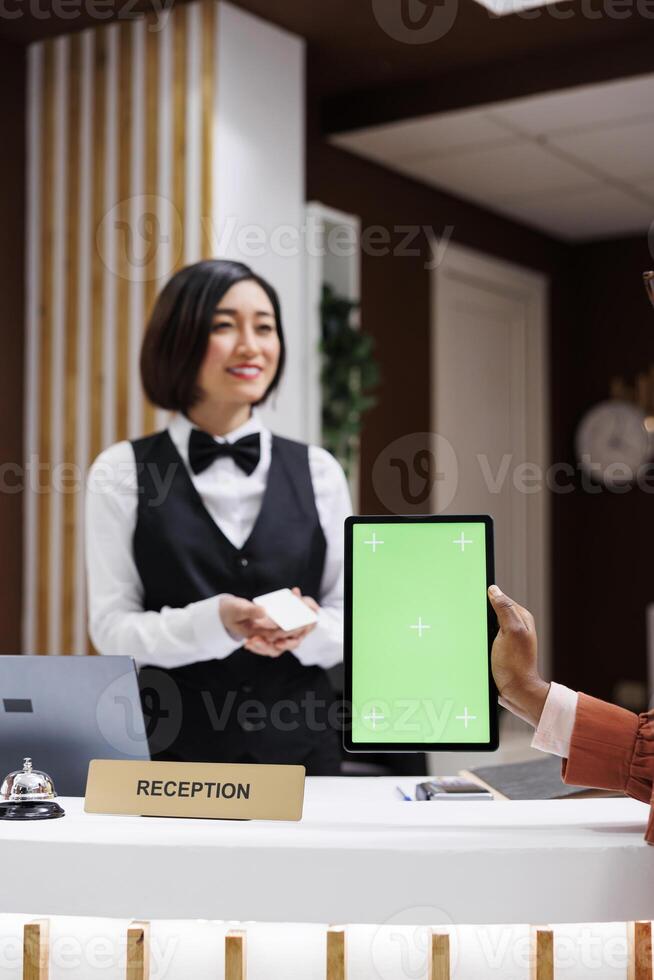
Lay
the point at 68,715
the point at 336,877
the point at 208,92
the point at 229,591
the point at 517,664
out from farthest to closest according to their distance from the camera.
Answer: the point at 208,92 → the point at 229,591 → the point at 68,715 → the point at 517,664 → the point at 336,877

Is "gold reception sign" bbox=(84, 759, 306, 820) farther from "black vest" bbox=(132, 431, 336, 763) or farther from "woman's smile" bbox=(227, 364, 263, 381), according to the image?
"woman's smile" bbox=(227, 364, 263, 381)

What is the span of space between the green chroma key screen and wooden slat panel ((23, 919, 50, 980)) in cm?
44

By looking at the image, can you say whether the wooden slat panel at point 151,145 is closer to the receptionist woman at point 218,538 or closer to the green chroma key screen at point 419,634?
the receptionist woman at point 218,538

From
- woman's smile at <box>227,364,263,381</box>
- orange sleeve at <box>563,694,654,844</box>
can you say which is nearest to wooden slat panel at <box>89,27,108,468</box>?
woman's smile at <box>227,364,263,381</box>

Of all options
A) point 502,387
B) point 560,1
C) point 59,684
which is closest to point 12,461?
point 560,1

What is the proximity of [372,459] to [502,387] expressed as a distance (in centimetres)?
141

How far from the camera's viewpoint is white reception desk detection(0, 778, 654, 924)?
4.63ft

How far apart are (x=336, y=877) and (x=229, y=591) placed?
1.03m

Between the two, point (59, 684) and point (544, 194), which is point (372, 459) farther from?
point (59, 684)

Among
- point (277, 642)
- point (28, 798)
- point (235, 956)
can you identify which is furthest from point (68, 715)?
point (277, 642)

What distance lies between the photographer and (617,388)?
6.75 metres

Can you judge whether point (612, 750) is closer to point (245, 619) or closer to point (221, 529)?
point (245, 619)

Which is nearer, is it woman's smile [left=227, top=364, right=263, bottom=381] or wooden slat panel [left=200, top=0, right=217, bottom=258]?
woman's smile [left=227, top=364, right=263, bottom=381]

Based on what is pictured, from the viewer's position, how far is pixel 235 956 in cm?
144
